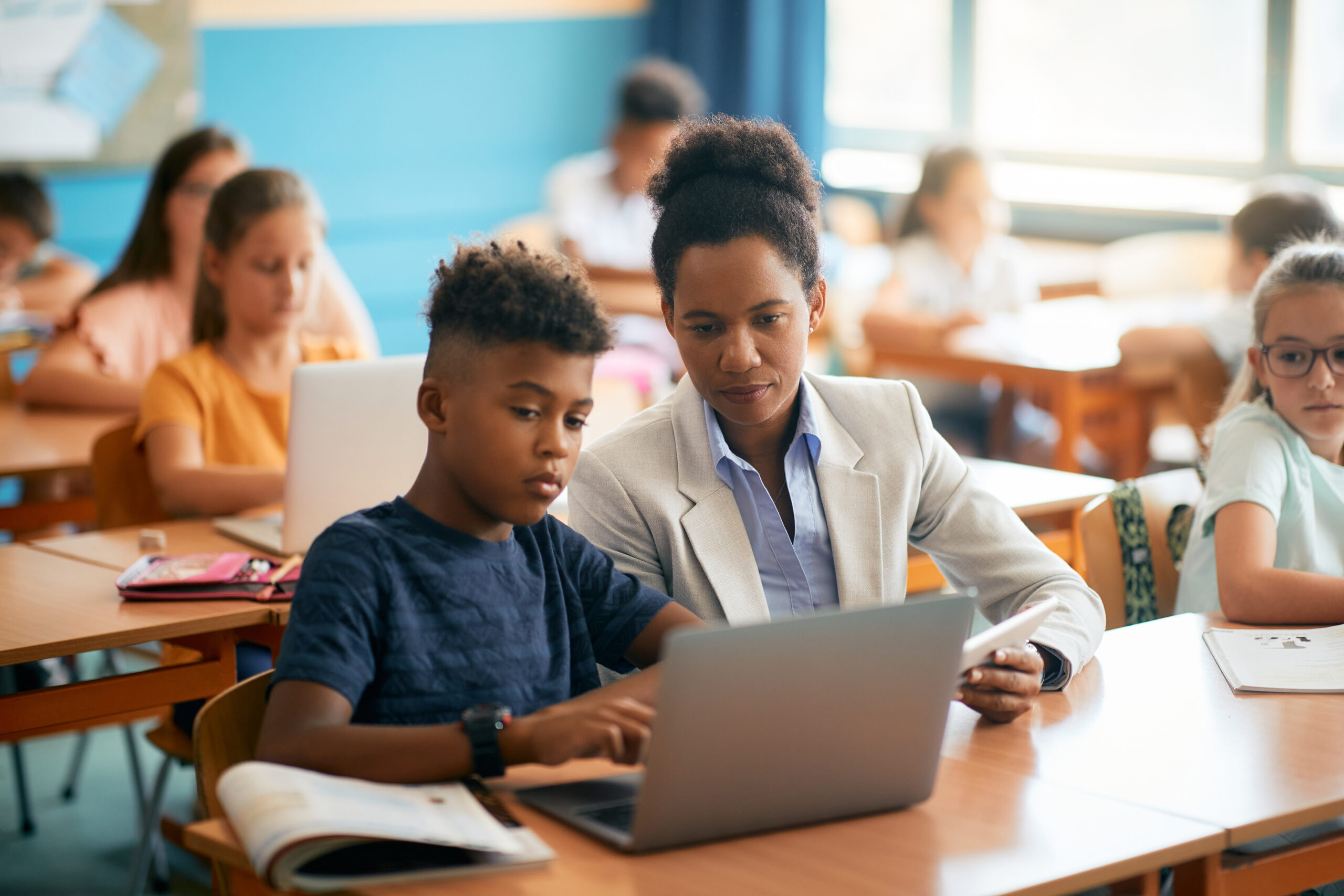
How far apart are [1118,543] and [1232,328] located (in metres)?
1.50

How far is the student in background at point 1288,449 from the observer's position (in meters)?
1.82

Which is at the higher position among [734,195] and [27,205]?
[27,205]

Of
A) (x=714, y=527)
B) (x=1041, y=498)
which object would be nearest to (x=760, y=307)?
(x=714, y=527)

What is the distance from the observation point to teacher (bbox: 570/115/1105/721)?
60.7 inches

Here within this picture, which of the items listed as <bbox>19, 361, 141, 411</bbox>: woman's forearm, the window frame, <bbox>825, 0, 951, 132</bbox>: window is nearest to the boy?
<bbox>19, 361, 141, 411</bbox>: woman's forearm

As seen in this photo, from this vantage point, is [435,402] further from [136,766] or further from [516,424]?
[136,766]

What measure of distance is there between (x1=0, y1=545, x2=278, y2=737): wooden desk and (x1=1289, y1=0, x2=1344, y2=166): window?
4.31 metres

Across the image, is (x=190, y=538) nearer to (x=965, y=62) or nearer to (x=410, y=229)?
(x=410, y=229)

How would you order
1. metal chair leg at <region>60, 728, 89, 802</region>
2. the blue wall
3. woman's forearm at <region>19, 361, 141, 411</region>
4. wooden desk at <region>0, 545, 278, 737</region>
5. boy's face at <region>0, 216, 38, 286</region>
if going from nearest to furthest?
wooden desk at <region>0, 545, 278, 737</region> → metal chair leg at <region>60, 728, 89, 802</region> → woman's forearm at <region>19, 361, 141, 411</region> → boy's face at <region>0, 216, 38, 286</region> → the blue wall

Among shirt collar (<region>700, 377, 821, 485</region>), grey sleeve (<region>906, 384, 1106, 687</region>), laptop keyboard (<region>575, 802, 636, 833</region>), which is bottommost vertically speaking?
laptop keyboard (<region>575, 802, 636, 833</region>)

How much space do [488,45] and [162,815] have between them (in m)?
4.18

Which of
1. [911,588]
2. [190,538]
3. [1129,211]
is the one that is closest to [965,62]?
[1129,211]

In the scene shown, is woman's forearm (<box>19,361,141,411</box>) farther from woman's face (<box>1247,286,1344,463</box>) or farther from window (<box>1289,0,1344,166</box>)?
window (<box>1289,0,1344,166</box>)

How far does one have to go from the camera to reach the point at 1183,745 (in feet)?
4.34
